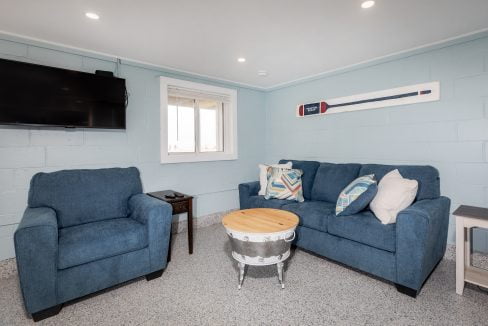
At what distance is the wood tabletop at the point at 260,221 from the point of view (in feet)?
6.97

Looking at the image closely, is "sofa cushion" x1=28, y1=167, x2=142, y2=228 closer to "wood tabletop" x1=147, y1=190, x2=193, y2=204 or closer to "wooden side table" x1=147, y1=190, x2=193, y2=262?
"wood tabletop" x1=147, y1=190, x2=193, y2=204

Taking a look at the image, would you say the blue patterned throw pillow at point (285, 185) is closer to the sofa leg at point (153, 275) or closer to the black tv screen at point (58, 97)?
the sofa leg at point (153, 275)

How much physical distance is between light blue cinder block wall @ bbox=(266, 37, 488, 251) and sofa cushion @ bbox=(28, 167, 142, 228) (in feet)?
8.82

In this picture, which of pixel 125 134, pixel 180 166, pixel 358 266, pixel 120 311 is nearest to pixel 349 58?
pixel 358 266

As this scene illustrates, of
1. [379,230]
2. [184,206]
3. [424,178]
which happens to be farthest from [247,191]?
[424,178]

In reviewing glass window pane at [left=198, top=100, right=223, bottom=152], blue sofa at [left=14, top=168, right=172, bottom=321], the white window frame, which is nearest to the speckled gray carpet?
blue sofa at [left=14, top=168, right=172, bottom=321]

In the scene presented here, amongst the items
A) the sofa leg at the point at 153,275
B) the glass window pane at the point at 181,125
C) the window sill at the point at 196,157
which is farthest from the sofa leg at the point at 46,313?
the glass window pane at the point at 181,125

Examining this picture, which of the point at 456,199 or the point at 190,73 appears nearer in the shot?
the point at 456,199

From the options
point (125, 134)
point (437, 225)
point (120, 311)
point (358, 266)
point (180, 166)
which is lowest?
point (120, 311)

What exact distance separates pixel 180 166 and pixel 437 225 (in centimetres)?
299

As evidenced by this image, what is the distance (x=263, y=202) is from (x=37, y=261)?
2258 millimetres

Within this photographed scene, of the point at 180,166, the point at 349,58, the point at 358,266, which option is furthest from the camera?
the point at 180,166

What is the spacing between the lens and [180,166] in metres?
3.65

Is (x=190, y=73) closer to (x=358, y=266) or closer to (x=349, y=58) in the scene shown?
(x=349, y=58)
